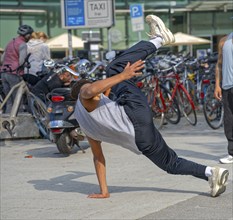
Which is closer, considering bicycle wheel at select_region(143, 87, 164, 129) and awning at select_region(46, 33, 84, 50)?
bicycle wheel at select_region(143, 87, 164, 129)

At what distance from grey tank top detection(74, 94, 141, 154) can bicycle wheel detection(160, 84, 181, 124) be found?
659 centimetres

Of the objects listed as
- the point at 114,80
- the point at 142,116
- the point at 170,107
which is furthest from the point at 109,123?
the point at 170,107

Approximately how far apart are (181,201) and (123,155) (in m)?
3.18

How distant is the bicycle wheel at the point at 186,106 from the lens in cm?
1334

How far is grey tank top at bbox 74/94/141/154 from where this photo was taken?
20.2ft

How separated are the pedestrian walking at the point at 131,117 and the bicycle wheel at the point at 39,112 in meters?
4.26

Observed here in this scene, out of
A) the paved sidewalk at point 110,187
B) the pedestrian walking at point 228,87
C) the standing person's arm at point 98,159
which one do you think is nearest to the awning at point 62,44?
the paved sidewalk at point 110,187

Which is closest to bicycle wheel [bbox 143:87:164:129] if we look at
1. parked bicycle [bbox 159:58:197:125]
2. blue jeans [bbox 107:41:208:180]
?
parked bicycle [bbox 159:58:197:125]

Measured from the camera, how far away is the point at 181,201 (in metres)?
6.56

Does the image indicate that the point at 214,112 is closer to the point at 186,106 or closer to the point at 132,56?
the point at 186,106

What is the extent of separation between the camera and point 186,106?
13.4m

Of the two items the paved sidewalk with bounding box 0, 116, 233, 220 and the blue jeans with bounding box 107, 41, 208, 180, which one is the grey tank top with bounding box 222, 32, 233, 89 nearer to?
the paved sidewalk with bounding box 0, 116, 233, 220

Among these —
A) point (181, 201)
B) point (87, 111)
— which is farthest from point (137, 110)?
point (181, 201)

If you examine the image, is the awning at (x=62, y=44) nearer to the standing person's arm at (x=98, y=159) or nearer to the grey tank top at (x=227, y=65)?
the grey tank top at (x=227, y=65)
